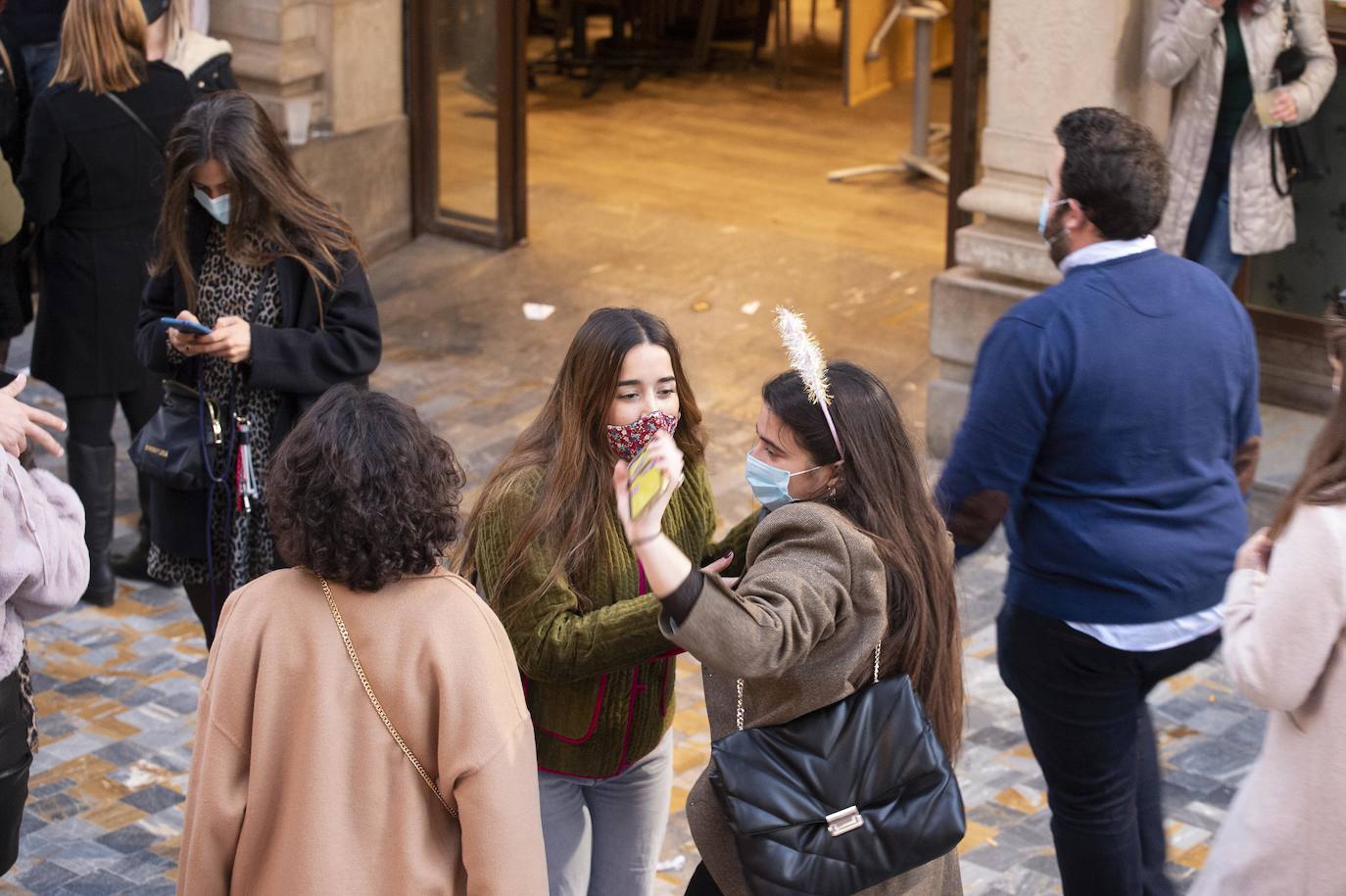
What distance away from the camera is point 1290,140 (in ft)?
19.7

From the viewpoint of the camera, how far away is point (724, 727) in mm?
2953

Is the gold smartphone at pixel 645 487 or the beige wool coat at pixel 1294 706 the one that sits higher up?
the gold smartphone at pixel 645 487

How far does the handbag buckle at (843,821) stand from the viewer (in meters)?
2.82

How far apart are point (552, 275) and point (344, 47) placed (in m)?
1.53

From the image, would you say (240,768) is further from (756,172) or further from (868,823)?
(756,172)

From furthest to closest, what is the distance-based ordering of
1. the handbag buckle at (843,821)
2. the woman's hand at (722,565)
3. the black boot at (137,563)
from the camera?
the black boot at (137,563) → the woman's hand at (722,565) → the handbag buckle at (843,821)

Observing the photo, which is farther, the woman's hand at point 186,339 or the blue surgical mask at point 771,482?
the woman's hand at point 186,339

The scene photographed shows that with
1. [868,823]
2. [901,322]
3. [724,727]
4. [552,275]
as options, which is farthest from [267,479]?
[552,275]

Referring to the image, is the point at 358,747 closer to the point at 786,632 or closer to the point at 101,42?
the point at 786,632

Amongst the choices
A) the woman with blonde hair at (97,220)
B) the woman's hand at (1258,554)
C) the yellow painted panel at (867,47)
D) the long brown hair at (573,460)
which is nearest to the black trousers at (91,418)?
the woman with blonde hair at (97,220)

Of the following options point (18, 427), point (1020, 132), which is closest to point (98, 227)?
point (18, 427)

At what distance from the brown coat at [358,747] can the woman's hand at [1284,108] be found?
13.5 ft

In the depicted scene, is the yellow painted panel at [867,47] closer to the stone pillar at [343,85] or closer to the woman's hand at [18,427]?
the stone pillar at [343,85]

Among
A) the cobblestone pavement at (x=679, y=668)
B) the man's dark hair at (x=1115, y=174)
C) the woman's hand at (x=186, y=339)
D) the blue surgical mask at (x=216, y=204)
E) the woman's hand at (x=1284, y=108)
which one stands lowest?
the cobblestone pavement at (x=679, y=668)
